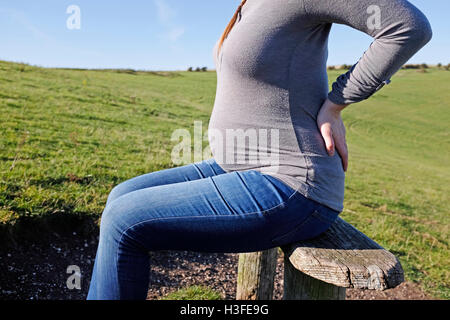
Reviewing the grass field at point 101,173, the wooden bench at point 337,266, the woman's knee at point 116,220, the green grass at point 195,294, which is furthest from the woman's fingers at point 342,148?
the grass field at point 101,173

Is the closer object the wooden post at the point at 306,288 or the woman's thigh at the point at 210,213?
the woman's thigh at the point at 210,213

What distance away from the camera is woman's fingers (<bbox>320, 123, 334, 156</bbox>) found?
171cm

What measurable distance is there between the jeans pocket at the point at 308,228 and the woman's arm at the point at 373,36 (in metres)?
0.29

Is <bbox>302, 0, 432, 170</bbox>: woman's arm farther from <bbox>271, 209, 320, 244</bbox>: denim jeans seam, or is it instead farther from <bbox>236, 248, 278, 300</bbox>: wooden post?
<bbox>236, 248, 278, 300</bbox>: wooden post

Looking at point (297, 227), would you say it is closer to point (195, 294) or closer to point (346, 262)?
point (346, 262)

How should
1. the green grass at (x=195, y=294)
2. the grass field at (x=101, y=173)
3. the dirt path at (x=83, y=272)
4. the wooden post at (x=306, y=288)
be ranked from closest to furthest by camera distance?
1. the wooden post at (x=306, y=288)
2. the dirt path at (x=83, y=272)
3. the green grass at (x=195, y=294)
4. the grass field at (x=101, y=173)

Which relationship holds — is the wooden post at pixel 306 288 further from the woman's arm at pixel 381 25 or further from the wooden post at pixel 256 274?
the woman's arm at pixel 381 25

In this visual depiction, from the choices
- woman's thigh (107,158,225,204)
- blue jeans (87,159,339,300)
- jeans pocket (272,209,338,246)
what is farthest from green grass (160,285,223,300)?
jeans pocket (272,209,338,246)

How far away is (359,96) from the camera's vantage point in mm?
1728

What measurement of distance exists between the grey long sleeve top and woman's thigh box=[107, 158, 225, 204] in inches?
17.1

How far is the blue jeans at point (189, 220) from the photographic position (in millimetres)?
1580

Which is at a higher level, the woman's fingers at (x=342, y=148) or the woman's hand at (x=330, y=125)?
the woman's hand at (x=330, y=125)

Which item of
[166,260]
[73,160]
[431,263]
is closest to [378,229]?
[431,263]

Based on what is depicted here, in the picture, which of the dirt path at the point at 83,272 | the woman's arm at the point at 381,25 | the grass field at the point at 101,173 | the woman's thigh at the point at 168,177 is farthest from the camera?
the grass field at the point at 101,173
